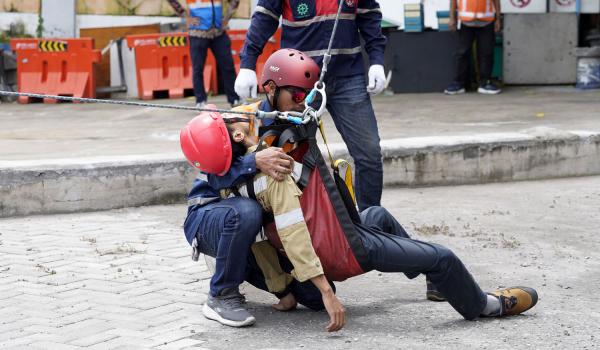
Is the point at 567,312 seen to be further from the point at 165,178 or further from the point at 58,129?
the point at 58,129

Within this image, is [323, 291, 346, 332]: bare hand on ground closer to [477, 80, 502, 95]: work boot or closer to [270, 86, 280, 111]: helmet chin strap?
[270, 86, 280, 111]: helmet chin strap

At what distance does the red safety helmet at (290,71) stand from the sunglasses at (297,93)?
2cm

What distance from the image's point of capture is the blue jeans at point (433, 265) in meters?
4.61

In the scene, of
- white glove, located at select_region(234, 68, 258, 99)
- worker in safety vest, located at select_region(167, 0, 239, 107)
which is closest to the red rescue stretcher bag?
white glove, located at select_region(234, 68, 258, 99)

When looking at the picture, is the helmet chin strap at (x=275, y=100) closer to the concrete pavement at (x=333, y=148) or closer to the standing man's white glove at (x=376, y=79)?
the standing man's white glove at (x=376, y=79)

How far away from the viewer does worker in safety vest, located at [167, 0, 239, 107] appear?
11938 mm

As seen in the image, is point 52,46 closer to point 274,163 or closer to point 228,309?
point 228,309

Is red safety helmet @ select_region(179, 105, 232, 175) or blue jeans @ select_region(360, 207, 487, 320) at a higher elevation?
red safety helmet @ select_region(179, 105, 232, 175)

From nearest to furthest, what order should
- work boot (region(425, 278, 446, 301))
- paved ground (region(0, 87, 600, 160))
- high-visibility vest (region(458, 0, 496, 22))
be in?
work boot (region(425, 278, 446, 301)) < paved ground (region(0, 87, 600, 160)) < high-visibility vest (region(458, 0, 496, 22))

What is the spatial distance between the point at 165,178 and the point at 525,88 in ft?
24.1

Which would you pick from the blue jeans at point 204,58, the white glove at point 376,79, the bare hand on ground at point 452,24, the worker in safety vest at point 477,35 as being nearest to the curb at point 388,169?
the white glove at point 376,79

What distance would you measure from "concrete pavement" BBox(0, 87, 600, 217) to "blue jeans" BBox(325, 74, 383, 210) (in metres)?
1.83

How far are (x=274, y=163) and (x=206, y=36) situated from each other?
770 centimetres

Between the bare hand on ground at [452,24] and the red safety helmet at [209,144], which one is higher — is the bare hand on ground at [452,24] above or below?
above
